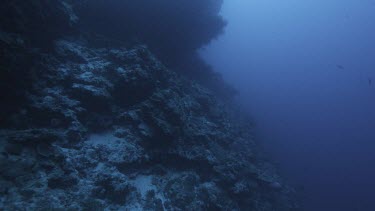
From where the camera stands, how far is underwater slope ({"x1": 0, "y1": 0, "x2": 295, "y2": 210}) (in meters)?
6.38

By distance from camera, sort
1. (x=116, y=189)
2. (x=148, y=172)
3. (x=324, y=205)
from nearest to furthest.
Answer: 1. (x=116, y=189)
2. (x=148, y=172)
3. (x=324, y=205)

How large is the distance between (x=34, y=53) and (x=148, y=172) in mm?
5249

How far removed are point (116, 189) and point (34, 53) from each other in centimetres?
487

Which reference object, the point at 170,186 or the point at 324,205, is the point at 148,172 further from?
the point at 324,205

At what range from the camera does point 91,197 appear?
22.0ft

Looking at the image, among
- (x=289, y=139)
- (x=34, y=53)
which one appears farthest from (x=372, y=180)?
(x=34, y=53)

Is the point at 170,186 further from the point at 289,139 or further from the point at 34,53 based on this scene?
the point at 289,139

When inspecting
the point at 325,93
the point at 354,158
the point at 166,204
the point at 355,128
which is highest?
the point at 325,93

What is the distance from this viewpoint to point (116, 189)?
7.24m

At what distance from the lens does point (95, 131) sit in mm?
8281

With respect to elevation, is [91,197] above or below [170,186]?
below

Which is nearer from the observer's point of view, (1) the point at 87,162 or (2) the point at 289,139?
(1) the point at 87,162

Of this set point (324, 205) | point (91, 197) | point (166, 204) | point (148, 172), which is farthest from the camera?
point (324, 205)

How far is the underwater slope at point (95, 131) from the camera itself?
6379mm
